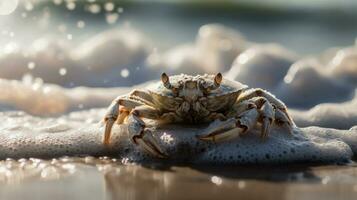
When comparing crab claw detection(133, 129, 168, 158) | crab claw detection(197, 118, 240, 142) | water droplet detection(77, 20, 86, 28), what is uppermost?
water droplet detection(77, 20, 86, 28)

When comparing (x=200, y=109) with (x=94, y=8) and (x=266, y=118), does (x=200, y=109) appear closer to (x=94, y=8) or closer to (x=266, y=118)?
(x=266, y=118)

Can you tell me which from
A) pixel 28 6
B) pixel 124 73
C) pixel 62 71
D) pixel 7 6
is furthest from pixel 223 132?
pixel 28 6

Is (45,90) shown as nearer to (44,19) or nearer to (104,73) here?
(104,73)

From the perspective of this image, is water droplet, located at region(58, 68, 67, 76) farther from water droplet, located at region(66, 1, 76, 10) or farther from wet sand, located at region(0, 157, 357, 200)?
water droplet, located at region(66, 1, 76, 10)

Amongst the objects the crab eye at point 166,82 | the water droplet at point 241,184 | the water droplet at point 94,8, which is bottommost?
the water droplet at point 241,184

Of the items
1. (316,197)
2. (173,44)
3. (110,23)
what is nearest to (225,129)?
(316,197)

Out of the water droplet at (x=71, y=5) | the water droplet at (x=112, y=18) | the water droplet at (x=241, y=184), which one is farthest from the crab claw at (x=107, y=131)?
the water droplet at (x=71, y=5)

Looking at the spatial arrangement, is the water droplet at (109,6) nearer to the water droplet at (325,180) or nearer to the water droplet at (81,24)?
the water droplet at (81,24)

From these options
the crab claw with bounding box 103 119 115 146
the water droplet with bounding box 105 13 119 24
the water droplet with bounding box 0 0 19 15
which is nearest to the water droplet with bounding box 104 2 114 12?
the water droplet with bounding box 105 13 119 24
